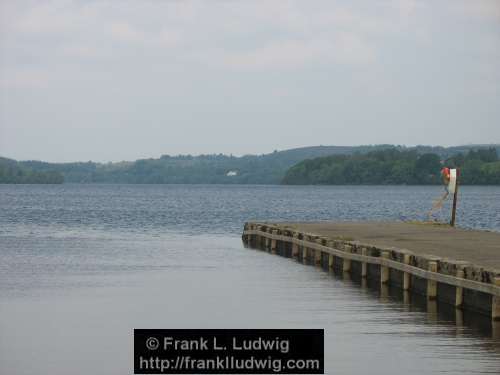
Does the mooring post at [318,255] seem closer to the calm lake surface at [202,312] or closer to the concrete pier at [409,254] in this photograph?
the concrete pier at [409,254]

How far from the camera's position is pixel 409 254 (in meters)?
25.1

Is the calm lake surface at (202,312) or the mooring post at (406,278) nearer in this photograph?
the calm lake surface at (202,312)

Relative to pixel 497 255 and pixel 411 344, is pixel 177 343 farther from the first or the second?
pixel 497 255

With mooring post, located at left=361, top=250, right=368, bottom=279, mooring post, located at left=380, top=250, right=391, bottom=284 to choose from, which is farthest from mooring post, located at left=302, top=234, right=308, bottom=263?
mooring post, located at left=380, top=250, right=391, bottom=284

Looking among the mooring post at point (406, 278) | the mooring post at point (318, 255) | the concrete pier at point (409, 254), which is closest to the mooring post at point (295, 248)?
the concrete pier at point (409, 254)

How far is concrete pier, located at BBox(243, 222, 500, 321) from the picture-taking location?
70.7ft

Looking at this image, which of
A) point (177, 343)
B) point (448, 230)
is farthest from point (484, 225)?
point (177, 343)

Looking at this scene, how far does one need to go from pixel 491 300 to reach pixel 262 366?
769cm

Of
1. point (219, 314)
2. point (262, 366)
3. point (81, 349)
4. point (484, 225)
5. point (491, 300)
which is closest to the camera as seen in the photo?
point (262, 366)

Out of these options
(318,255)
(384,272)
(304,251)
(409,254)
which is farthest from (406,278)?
(304,251)

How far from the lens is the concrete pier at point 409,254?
848 inches

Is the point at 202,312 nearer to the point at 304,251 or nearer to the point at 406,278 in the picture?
the point at 406,278

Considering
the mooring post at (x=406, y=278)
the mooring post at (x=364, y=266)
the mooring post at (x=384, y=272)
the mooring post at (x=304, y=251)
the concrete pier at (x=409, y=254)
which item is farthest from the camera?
the mooring post at (x=304, y=251)

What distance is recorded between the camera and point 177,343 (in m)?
15.2
